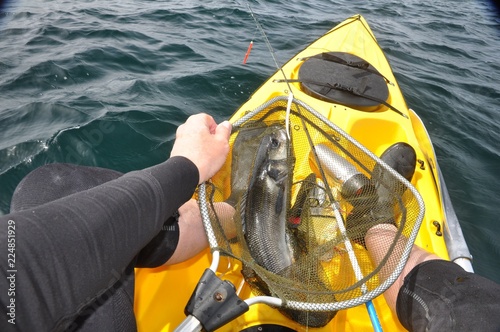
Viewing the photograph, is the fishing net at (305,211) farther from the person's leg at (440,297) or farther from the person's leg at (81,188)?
the person's leg at (81,188)

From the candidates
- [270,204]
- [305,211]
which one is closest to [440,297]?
[305,211]

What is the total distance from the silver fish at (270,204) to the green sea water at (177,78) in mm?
1978

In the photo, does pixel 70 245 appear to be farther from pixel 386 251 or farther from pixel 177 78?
pixel 177 78

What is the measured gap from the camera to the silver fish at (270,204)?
2111 millimetres

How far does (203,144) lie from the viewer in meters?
1.72

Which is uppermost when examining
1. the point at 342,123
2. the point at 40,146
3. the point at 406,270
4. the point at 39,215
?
the point at 39,215

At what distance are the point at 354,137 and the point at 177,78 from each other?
3.25 m

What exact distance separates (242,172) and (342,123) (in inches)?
56.0

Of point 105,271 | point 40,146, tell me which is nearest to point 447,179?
point 105,271

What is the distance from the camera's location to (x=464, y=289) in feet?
5.76

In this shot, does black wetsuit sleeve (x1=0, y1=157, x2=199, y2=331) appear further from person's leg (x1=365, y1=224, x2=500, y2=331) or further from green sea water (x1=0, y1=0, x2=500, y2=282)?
green sea water (x1=0, y1=0, x2=500, y2=282)

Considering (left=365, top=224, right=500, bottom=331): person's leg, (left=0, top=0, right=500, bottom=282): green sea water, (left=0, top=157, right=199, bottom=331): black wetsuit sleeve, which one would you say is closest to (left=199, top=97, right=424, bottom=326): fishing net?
(left=365, top=224, right=500, bottom=331): person's leg

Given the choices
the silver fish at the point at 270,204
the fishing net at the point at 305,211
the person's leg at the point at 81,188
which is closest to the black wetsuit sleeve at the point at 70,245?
the person's leg at the point at 81,188

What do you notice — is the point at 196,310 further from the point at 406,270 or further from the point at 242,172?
the point at 406,270
